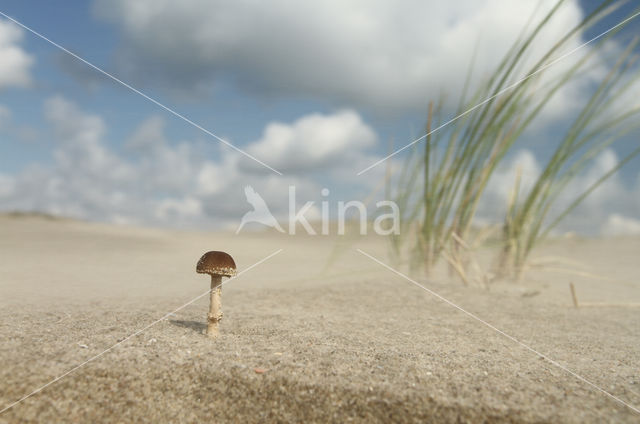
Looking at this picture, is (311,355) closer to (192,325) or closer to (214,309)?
(214,309)

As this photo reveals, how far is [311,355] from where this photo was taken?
165cm

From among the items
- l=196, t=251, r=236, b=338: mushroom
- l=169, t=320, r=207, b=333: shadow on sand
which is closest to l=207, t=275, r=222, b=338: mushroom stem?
l=196, t=251, r=236, b=338: mushroom

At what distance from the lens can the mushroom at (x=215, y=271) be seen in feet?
5.65

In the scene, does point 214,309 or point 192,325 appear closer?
point 214,309

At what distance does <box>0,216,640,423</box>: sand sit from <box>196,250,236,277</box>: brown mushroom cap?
291 mm

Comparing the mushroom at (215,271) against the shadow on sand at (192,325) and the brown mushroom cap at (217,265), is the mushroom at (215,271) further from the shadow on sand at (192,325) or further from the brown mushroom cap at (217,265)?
the shadow on sand at (192,325)

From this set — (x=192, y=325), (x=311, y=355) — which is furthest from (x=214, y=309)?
(x=311, y=355)

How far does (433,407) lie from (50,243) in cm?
576

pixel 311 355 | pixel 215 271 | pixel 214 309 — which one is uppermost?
pixel 215 271

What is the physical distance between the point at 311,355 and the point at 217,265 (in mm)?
512

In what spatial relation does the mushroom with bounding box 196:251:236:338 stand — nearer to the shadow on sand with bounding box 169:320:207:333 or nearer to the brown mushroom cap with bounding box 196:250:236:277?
the brown mushroom cap with bounding box 196:250:236:277

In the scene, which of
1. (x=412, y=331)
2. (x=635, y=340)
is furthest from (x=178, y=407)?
(x=635, y=340)

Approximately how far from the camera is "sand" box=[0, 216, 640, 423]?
1306 mm

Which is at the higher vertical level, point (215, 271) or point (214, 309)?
point (215, 271)
